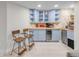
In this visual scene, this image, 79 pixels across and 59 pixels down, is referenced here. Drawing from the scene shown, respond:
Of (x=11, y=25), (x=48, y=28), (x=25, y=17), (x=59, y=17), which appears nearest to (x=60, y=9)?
(x=59, y=17)

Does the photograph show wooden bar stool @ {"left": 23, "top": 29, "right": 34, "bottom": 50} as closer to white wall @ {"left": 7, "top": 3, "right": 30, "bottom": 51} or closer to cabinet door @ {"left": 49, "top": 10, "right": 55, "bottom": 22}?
white wall @ {"left": 7, "top": 3, "right": 30, "bottom": 51}

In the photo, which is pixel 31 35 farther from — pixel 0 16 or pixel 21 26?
pixel 0 16

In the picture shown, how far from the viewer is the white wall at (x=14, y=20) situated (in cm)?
411

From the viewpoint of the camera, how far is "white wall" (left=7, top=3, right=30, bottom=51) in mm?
4113

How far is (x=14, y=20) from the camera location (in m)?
4.21

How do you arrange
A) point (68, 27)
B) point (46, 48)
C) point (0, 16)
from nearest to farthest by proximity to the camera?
point (0, 16) → point (46, 48) → point (68, 27)

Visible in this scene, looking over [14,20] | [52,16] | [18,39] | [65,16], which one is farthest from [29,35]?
[65,16]

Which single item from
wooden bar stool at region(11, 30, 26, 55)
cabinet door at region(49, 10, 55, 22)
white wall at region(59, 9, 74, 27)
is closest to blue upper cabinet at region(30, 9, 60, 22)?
cabinet door at region(49, 10, 55, 22)

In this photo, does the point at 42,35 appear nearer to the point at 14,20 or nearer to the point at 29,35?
the point at 29,35

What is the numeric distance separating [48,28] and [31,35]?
1.71 ft

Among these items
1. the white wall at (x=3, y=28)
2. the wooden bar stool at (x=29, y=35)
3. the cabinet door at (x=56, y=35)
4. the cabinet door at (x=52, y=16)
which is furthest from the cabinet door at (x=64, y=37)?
the white wall at (x=3, y=28)

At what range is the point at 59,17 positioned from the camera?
420cm

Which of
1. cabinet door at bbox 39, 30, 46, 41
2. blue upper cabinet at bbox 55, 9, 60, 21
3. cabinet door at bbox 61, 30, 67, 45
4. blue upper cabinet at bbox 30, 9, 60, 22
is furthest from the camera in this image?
cabinet door at bbox 61, 30, 67, 45

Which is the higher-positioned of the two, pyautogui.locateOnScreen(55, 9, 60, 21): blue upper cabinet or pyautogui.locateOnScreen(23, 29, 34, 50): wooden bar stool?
pyautogui.locateOnScreen(55, 9, 60, 21): blue upper cabinet
